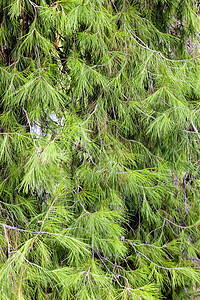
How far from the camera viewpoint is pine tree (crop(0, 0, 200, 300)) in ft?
3.63

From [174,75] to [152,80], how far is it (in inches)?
4.0

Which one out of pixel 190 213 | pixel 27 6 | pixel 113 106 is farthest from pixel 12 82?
pixel 190 213

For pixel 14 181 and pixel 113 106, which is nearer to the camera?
pixel 14 181

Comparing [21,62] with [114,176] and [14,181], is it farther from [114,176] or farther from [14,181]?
[114,176]

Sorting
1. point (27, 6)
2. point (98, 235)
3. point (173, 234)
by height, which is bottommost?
point (173, 234)

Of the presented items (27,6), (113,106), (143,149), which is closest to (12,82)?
(27,6)

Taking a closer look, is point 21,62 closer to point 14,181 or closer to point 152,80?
point 14,181

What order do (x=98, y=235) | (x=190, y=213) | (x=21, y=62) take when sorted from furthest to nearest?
(x=190, y=213), (x=21, y=62), (x=98, y=235)

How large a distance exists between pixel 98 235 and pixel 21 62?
717 mm

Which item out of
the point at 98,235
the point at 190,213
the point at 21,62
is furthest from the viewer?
the point at 190,213

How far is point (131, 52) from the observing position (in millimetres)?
1326

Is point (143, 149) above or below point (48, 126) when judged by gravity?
below

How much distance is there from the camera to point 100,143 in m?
1.27

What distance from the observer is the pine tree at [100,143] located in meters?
1.11
